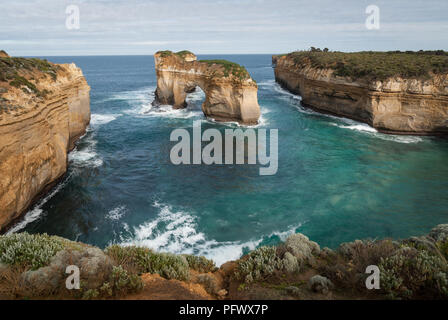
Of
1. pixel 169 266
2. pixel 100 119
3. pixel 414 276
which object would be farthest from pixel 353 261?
pixel 100 119

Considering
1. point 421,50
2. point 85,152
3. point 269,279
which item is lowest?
point 269,279

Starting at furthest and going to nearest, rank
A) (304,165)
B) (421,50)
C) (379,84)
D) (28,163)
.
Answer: (421,50) → (379,84) → (304,165) → (28,163)

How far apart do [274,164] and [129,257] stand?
1869 centimetres

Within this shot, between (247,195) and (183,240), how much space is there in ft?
21.4

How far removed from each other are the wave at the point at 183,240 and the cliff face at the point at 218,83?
2366cm

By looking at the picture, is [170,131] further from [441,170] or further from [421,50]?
[421,50]

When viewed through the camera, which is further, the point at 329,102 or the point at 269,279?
the point at 329,102

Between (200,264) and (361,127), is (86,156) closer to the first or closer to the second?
(200,264)

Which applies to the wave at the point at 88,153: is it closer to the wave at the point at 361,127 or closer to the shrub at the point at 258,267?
the shrub at the point at 258,267

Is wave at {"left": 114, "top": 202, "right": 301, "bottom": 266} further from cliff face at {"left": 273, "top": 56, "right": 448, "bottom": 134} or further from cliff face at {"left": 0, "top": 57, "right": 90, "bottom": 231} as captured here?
cliff face at {"left": 273, "top": 56, "right": 448, "bottom": 134}

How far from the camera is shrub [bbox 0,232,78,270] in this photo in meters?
→ 7.98

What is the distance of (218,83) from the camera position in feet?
124

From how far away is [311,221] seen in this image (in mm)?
17531
